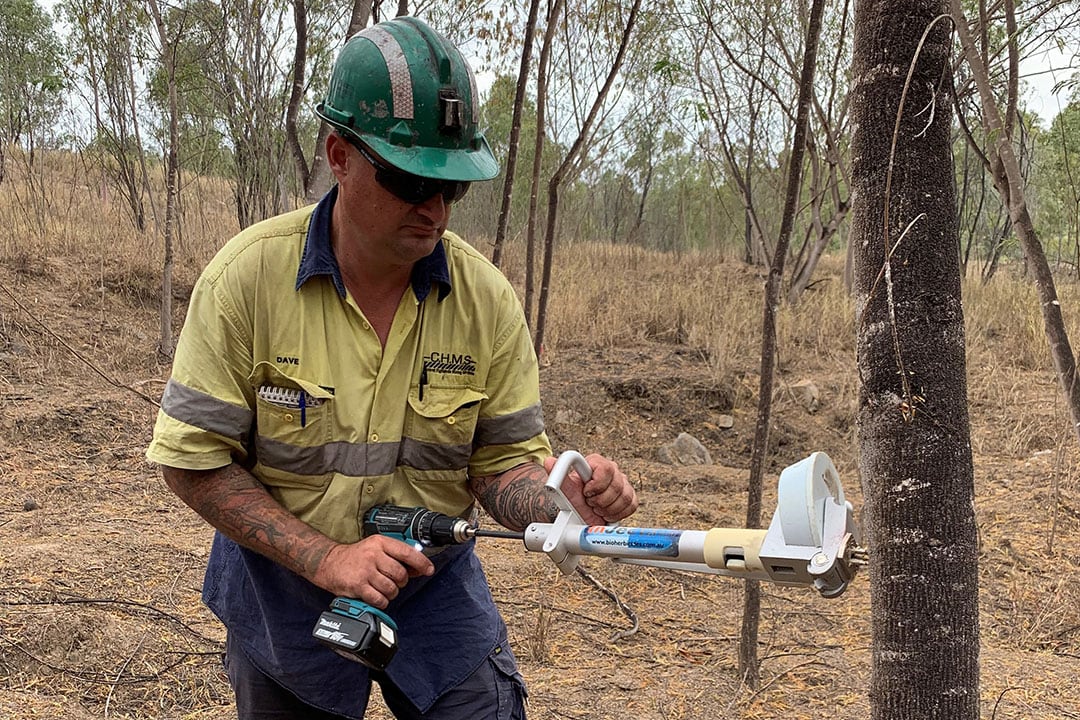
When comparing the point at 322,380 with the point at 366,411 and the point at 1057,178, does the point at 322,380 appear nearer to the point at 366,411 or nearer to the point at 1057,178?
the point at 366,411

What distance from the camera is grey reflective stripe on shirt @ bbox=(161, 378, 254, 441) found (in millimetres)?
1712

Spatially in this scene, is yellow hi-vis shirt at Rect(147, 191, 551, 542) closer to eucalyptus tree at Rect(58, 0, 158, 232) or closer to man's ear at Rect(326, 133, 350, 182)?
man's ear at Rect(326, 133, 350, 182)

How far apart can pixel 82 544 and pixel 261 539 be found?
11.6 feet

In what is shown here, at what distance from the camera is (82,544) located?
470cm

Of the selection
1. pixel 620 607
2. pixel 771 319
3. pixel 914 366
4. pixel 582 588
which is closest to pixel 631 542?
pixel 914 366

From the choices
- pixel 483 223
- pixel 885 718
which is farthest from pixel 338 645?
pixel 483 223

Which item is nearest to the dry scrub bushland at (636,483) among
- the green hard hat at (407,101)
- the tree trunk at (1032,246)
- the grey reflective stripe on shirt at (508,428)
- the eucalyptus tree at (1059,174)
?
the tree trunk at (1032,246)

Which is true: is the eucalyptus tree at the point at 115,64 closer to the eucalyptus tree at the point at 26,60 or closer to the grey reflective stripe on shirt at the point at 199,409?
the eucalyptus tree at the point at 26,60

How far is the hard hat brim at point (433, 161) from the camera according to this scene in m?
1.69

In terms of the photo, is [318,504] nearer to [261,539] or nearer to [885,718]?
[261,539]

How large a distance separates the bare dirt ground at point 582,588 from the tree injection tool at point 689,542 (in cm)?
193

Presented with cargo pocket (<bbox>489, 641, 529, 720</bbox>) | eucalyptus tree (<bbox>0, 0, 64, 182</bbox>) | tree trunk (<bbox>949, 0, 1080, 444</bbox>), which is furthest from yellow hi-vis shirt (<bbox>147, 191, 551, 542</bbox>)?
eucalyptus tree (<bbox>0, 0, 64, 182</bbox>)

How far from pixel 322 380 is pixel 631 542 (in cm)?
72

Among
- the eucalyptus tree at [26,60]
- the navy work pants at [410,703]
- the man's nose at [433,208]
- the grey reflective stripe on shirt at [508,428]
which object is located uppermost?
the eucalyptus tree at [26,60]
